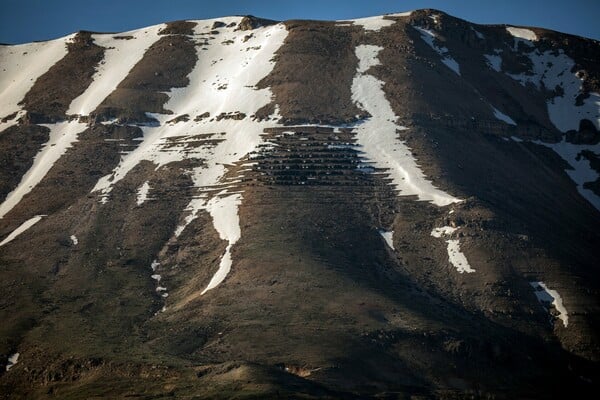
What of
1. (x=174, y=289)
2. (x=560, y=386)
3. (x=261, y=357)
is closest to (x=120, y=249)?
(x=174, y=289)

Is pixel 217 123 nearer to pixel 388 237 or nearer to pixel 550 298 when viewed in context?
pixel 388 237

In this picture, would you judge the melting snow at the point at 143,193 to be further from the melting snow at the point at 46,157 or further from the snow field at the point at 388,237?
the snow field at the point at 388,237

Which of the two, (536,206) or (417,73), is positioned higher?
(417,73)

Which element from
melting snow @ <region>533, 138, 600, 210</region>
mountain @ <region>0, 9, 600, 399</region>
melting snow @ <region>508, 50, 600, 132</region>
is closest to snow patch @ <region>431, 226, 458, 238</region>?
mountain @ <region>0, 9, 600, 399</region>

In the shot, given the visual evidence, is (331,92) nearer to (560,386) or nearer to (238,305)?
(238,305)

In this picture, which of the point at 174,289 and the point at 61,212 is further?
the point at 61,212

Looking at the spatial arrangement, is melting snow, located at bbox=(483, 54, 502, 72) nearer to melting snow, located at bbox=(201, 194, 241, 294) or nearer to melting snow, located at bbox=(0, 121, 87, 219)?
melting snow, located at bbox=(201, 194, 241, 294)

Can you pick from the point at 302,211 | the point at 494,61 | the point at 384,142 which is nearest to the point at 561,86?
the point at 494,61
